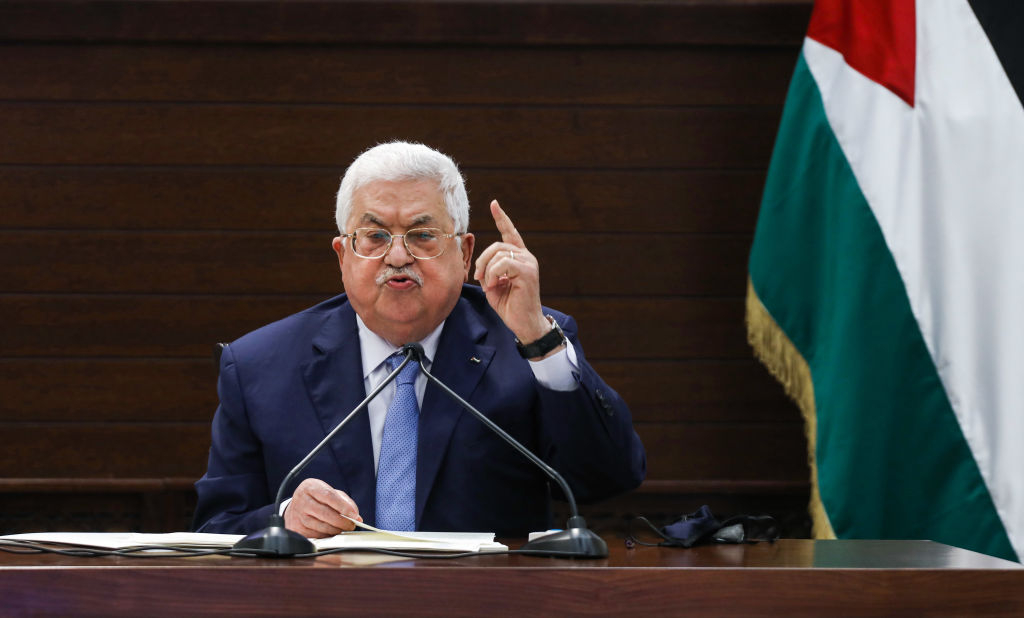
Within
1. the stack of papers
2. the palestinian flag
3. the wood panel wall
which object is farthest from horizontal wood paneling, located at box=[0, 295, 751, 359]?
the stack of papers

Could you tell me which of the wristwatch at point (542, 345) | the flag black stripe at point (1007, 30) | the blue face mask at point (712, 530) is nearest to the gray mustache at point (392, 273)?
the wristwatch at point (542, 345)

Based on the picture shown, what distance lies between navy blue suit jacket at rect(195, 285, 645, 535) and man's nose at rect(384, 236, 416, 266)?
0.64 ft

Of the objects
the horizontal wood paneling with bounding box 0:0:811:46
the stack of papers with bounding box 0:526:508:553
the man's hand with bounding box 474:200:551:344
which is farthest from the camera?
the horizontal wood paneling with bounding box 0:0:811:46

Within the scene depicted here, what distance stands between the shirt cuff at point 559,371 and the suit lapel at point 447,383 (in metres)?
0.21

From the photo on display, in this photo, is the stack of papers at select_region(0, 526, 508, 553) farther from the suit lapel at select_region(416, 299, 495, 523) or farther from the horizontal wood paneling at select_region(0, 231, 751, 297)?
the horizontal wood paneling at select_region(0, 231, 751, 297)

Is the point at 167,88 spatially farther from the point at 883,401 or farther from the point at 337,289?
the point at 883,401

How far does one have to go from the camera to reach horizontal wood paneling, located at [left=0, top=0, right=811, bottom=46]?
312cm

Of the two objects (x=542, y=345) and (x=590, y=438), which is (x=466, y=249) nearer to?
(x=542, y=345)

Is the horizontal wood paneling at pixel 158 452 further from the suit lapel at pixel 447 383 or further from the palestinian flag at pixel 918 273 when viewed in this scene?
the suit lapel at pixel 447 383

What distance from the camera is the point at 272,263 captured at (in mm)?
3197

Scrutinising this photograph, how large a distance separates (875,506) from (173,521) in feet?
6.73

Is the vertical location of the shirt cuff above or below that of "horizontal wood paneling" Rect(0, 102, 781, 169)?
below

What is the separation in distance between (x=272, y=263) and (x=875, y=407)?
1.84 meters

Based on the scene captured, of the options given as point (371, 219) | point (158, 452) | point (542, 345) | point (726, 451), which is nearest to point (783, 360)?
point (726, 451)
